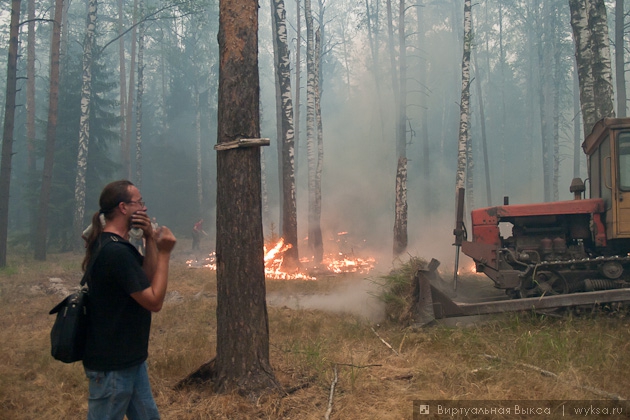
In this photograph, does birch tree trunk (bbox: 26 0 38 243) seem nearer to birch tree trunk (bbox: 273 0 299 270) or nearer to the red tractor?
birch tree trunk (bbox: 273 0 299 270)

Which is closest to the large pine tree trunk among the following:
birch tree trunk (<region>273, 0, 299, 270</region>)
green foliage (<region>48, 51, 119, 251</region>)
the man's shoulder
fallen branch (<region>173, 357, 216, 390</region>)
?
fallen branch (<region>173, 357, 216, 390</region>)

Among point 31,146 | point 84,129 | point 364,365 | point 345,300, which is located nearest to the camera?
point 364,365

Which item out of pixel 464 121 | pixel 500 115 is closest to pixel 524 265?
pixel 464 121

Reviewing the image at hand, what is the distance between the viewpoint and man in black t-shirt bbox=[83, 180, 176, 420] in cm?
293

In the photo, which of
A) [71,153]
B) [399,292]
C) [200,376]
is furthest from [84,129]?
[200,376]

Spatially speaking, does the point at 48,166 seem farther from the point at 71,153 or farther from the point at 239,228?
the point at 239,228

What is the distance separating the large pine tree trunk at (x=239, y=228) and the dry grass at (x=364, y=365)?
37 centimetres

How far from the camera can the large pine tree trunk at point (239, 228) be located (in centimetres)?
462

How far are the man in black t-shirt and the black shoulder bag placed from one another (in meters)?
0.04

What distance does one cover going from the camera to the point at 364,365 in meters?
5.45

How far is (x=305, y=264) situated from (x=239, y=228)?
1368cm

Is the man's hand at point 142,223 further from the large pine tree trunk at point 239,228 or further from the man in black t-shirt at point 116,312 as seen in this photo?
the large pine tree trunk at point 239,228

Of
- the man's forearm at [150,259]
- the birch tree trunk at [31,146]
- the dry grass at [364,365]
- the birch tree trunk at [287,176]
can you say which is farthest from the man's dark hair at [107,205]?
the birch tree trunk at [31,146]

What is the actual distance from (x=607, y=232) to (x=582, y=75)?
461cm
